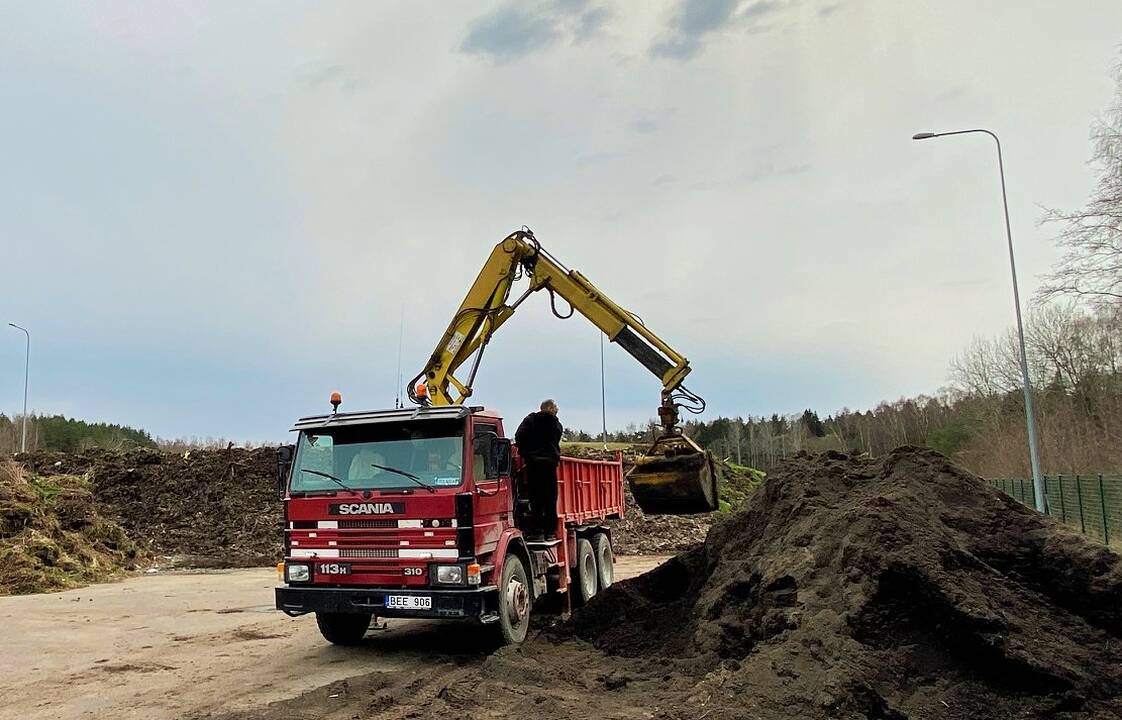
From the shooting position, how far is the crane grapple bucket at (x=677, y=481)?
1150 centimetres

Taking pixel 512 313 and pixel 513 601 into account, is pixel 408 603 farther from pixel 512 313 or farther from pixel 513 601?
pixel 512 313

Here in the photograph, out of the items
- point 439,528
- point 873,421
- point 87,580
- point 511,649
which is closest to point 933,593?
point 511,649

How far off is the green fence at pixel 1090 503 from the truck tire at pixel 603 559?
8429mm

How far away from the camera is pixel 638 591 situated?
9.74m

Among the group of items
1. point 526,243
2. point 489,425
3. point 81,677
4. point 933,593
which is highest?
point 526,243

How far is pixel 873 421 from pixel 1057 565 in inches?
2565

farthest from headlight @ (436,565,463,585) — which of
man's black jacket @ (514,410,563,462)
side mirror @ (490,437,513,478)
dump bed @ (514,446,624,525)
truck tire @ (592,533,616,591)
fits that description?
truck tire @ (592,533,616,591)

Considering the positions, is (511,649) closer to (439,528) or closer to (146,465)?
(439,528)

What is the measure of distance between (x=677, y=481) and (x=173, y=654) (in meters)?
6.66

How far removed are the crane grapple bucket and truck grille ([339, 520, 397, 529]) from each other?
166 inches

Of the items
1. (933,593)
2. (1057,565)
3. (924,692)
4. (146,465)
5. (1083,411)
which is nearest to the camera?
(924,692)

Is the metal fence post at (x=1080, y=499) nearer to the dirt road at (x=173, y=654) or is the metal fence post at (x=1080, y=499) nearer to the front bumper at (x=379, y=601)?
the dirt road at (x=173, y=654)

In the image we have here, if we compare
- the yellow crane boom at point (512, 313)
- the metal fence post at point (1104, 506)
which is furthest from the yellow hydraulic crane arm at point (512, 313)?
the metal fence post at point (1104, 506)

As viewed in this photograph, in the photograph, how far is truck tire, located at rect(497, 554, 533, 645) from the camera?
8539mm
